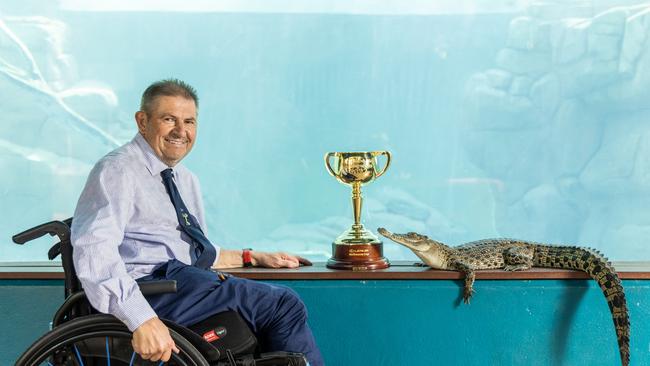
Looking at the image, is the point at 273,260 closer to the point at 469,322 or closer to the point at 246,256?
the point at 246,256

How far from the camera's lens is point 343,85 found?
6602 mm

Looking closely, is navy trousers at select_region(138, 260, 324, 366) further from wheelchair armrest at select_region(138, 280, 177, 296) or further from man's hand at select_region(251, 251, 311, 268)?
man's hand at select_region(251, 251, 311, 268)

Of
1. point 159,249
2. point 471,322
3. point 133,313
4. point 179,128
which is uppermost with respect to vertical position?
point 179,128

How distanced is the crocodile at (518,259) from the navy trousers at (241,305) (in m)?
0.78

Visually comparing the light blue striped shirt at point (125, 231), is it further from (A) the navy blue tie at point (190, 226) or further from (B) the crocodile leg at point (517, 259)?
(B) the crocodile leg at point (517, 259)

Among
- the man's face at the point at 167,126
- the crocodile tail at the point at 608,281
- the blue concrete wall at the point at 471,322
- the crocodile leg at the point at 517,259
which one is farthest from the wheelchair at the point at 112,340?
the crocodile tail at the point at 608,281

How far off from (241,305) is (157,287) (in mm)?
275

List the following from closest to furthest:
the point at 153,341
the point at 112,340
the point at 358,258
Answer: the point at 153,341
the point at 112,340
the point at 358,258

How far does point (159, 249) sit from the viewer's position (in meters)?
2.25

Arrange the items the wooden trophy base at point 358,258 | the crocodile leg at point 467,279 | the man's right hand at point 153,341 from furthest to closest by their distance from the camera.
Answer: the wooden trophy base at point 358,258
the crocodile leg at point 467,279
the man's right hand at point 153,341

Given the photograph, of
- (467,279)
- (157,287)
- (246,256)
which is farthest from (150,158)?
(467,279)

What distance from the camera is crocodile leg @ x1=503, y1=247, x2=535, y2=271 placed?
2.85 m

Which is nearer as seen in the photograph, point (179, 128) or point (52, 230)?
point (52, 230)

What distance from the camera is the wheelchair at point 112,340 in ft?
6.49
